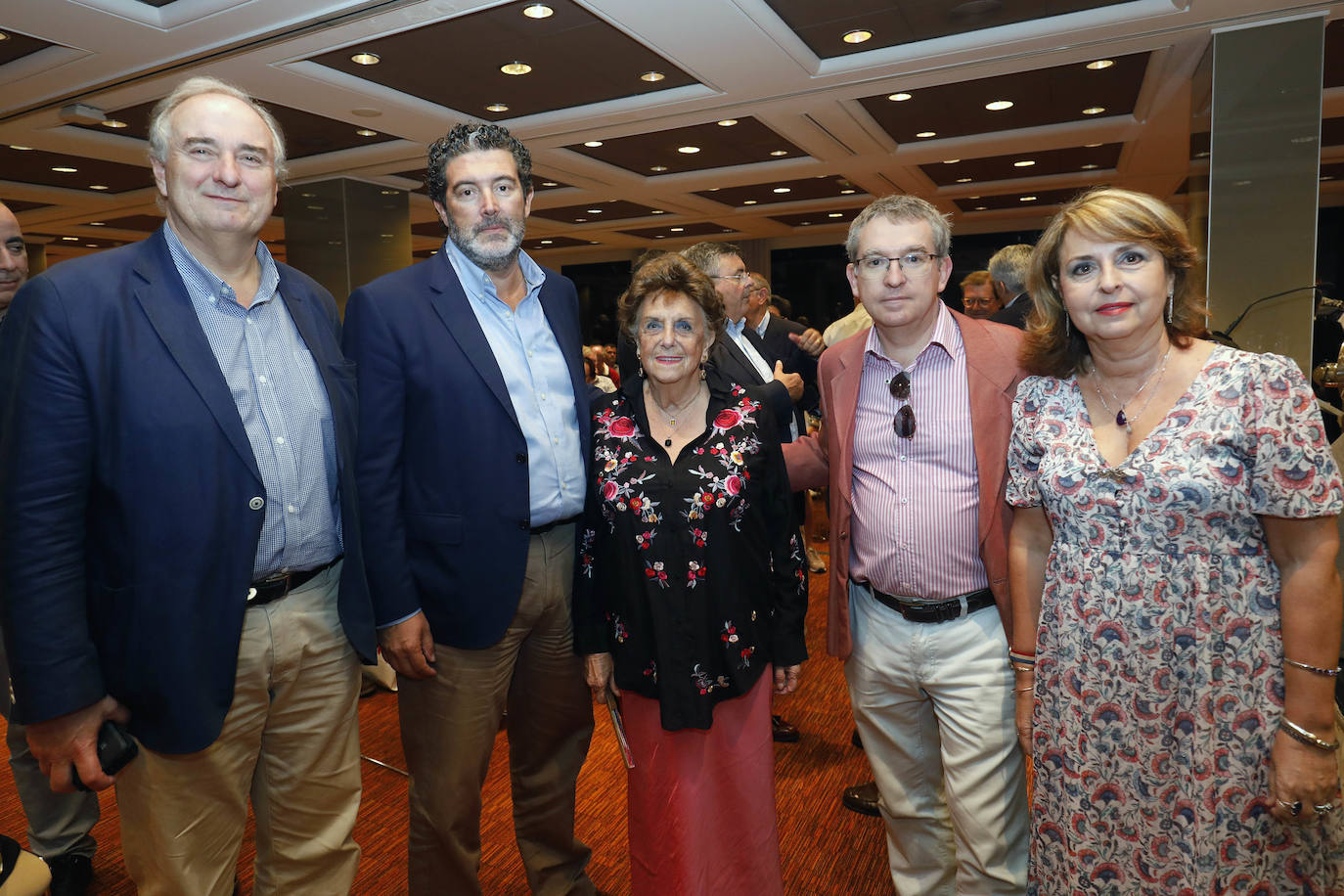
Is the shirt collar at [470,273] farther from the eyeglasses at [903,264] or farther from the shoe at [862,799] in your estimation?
the shoe at [862,799]

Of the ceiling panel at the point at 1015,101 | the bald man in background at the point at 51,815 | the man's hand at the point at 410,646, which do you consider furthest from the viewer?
the ceiling panel at the point at 1015,101

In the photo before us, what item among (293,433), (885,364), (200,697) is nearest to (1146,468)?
(885,364)

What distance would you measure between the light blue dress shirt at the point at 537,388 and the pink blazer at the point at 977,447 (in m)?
0.64

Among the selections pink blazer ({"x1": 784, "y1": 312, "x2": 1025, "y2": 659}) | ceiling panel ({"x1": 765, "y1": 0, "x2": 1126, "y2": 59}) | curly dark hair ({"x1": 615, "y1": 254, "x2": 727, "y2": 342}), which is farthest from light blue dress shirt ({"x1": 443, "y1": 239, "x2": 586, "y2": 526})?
ceiling panel ({"x1": 765, "y1": 0, "x2": 1126, "y2": 59})

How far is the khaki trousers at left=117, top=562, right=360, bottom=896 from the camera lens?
160 centimetres

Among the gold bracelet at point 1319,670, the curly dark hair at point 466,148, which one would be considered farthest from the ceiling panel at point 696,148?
the gold bracelet at point 1319,670

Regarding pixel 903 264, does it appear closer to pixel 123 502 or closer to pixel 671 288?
pixel 671 288

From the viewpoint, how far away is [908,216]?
1.94 m

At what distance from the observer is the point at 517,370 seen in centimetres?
205

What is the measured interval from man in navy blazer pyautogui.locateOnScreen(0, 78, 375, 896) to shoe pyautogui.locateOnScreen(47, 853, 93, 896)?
3.63 ft

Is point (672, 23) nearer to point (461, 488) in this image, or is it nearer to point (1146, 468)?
point (461, 488)

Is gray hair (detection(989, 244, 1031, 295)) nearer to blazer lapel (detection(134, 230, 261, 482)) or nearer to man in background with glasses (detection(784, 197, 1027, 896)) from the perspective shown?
man in background with glasses (detection(784, 197, 1027, 896))

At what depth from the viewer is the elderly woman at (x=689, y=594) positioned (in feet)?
6.33

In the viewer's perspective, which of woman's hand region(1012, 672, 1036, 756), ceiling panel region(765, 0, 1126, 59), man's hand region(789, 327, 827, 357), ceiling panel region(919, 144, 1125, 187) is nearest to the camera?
woman's hand region(1012, 672, 1036, 756)
